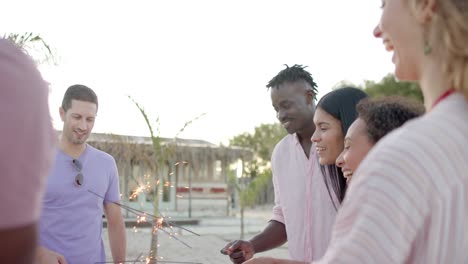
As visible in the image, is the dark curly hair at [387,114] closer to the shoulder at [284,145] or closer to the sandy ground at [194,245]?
the shoulder at [284,145]

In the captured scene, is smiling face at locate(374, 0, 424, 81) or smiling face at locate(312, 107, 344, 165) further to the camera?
smiling face at locate(312, 107, 344, 165)

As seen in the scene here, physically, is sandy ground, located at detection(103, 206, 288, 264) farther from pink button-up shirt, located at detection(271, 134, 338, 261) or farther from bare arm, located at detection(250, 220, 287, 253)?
pink button-up shirt, located at detection(271, 134, 338, 261)

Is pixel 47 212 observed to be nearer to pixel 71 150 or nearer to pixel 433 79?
pixel 71 150

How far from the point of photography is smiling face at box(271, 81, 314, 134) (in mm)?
3168

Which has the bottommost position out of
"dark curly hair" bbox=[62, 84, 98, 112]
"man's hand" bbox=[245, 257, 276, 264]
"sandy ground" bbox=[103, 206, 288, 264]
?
"sandy ground" bbox=[103, 206, 288, 264]

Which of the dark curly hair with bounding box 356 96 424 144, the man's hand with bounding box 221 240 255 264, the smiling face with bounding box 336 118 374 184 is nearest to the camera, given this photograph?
the dark curly hair with bounding box 356 96 424 144

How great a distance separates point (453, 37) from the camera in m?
1.09

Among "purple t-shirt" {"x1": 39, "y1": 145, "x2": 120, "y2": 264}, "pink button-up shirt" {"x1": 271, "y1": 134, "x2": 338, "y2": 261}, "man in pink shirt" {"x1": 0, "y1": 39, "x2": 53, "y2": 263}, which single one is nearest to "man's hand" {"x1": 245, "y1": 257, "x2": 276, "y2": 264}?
"pink button-up shirt" {"x1": 271, "y1": 134, "x2": 338, "y2": 261}

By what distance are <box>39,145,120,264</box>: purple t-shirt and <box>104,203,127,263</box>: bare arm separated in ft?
0.47

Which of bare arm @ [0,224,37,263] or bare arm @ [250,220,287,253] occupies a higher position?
bare arm @ [0,224,37,263]

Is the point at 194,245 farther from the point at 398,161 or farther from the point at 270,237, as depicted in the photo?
the point at 398,161

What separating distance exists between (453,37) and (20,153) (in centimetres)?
80

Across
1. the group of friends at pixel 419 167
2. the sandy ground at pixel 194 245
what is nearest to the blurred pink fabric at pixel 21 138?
the group of friends at pixel 419 167

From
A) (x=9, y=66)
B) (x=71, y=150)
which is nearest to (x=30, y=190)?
(x=9, y=66)
